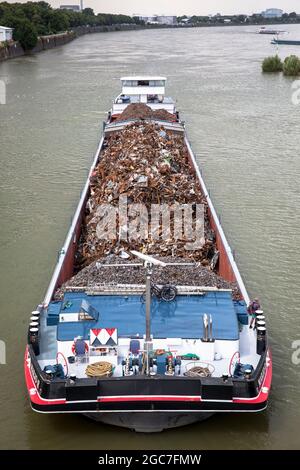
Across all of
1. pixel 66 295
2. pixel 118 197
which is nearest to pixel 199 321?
pixel 66 295

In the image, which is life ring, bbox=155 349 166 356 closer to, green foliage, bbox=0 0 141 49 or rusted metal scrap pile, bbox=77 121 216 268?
rusted metal scrap pile, bbox=77 121 216 268

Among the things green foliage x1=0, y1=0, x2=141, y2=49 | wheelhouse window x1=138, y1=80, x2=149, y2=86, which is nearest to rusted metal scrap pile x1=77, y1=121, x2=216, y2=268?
wheelhouse window x1=138, y1=80, x2=149, y2=86

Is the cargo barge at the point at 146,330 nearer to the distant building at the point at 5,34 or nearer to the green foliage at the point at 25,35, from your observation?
the distant building at the point at 5,34

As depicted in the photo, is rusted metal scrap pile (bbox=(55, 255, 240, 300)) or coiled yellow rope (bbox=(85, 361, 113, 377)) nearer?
coiled yellow rope (bbox=(85, 361, 113, 377))

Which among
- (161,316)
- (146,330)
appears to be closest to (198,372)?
(146,330)

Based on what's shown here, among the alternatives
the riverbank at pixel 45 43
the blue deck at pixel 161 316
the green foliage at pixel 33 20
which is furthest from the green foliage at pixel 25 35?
the blue deck at pixel 161 316

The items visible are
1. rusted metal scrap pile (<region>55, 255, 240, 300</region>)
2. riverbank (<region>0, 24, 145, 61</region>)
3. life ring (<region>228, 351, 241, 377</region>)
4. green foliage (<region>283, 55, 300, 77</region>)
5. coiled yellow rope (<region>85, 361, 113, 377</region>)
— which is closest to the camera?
coiled yellow rope (<region>85, 361, 113, 377</region>)
